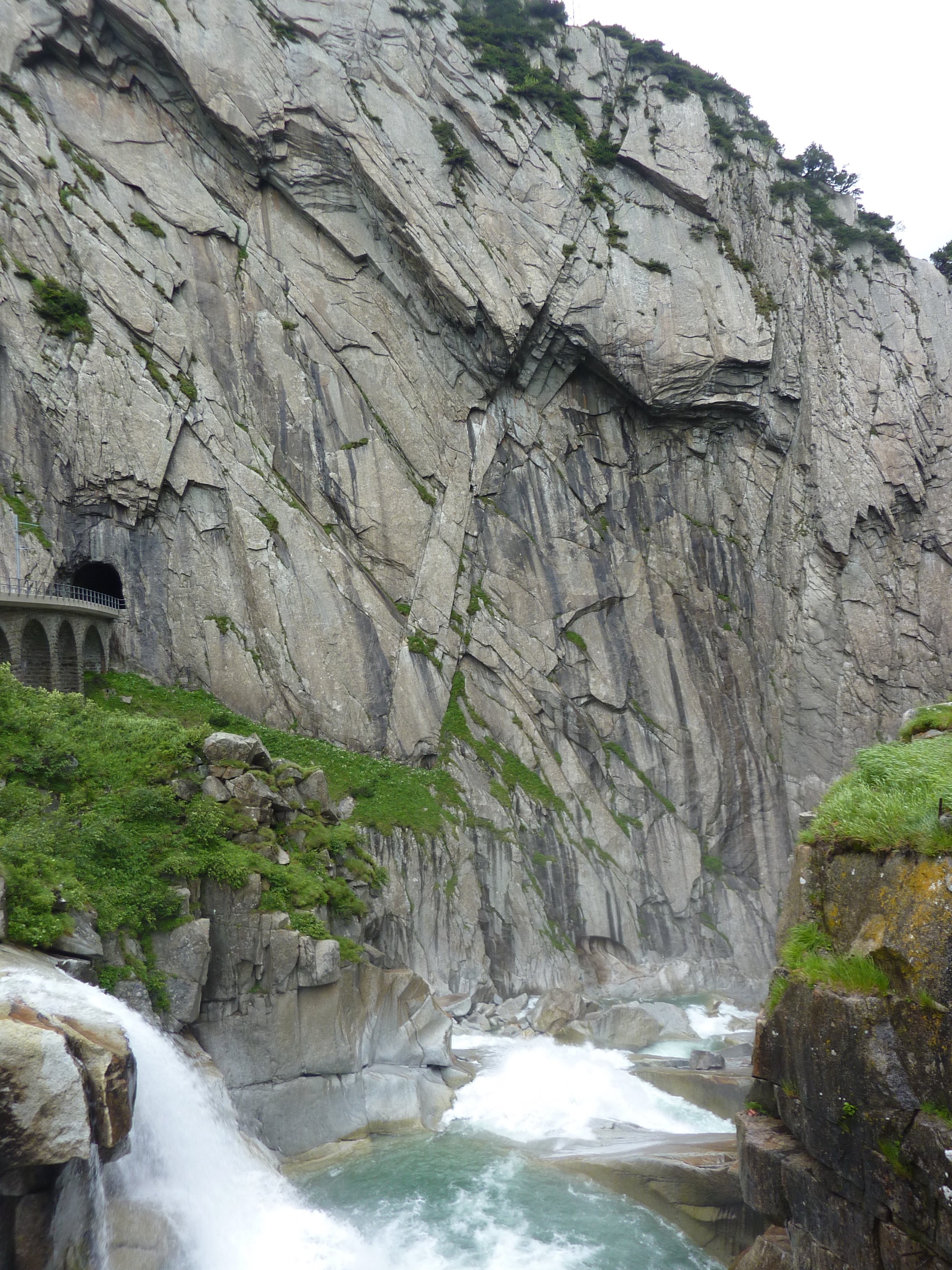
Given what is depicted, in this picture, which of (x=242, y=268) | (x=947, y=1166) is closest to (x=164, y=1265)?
(x=947, y=1166)

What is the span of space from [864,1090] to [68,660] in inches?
1115

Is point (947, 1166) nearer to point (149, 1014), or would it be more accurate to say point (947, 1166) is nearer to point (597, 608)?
point (149, 1014)

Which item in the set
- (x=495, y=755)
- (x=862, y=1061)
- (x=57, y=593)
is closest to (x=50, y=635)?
(x=57, y=593)

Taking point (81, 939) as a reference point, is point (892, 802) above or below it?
above

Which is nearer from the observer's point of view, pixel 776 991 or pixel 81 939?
pixel 776 991

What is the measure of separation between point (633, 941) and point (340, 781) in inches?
570

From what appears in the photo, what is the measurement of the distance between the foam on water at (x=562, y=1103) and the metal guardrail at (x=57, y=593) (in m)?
21.5

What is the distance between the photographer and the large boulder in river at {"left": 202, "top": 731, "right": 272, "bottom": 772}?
18.8m

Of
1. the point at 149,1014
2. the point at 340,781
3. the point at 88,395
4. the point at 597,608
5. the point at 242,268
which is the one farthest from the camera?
the point at 597,608

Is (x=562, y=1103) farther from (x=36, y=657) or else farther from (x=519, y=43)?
(x=519, y=43)

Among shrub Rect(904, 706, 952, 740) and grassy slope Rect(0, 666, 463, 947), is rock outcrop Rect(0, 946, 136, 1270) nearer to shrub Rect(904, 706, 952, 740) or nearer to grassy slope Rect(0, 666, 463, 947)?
grassy slope Rect(0, 666, 463, 947)

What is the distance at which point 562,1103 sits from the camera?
18.5 m

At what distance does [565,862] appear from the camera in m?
33.2

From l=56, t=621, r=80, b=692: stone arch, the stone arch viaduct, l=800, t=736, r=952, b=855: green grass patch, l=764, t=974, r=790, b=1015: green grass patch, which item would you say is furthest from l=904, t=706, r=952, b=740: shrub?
l=56, t=621, r=80, b=692: stone arch
